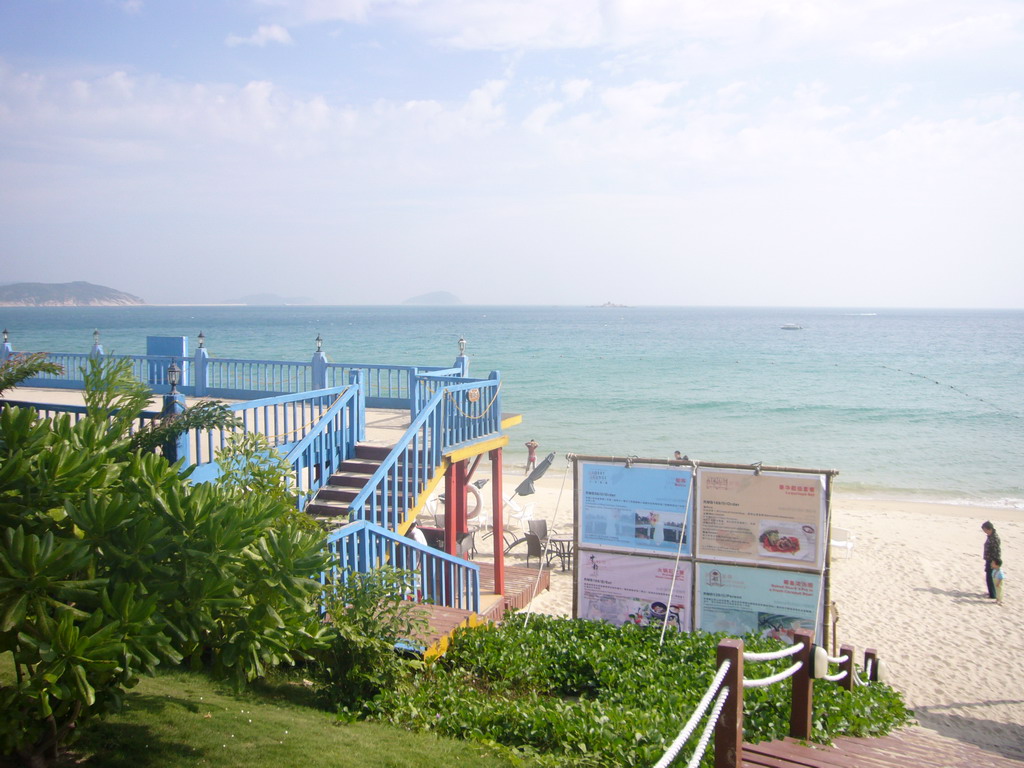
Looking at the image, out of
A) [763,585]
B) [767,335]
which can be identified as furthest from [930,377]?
[763,585]

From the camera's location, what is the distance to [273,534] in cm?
389

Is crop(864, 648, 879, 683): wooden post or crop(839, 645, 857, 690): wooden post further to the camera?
crop(864, 648, 879, 683): wooden post

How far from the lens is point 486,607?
11742 millimetres

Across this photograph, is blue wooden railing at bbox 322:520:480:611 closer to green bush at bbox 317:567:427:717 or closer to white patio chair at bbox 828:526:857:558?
green bush at bbox 317:567:427:717

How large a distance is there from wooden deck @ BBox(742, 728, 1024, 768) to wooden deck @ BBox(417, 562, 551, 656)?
2.76 metres

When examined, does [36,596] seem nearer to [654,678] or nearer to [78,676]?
[78,676]

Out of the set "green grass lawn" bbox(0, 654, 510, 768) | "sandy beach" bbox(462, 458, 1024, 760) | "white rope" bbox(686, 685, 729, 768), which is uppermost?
"white rope" bbox(686, 685, 729, 768)

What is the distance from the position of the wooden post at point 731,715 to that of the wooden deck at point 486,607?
2859 millimetres

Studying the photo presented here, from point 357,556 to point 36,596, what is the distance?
14.9ft

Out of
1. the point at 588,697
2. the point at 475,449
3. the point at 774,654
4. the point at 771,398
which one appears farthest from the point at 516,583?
the point at 771,398

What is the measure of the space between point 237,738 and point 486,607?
6.94 meters

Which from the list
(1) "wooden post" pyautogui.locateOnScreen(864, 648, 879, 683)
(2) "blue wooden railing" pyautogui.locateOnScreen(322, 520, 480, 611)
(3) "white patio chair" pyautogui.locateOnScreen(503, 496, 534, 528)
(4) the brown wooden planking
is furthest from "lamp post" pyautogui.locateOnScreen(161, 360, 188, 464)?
(3) "white patio chair" pyautogui.locateOnScreen(503, 496, 534, 528)

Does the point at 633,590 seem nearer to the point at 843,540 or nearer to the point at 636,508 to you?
the point at 636,508

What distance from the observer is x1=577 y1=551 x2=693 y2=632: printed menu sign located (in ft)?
27.8
